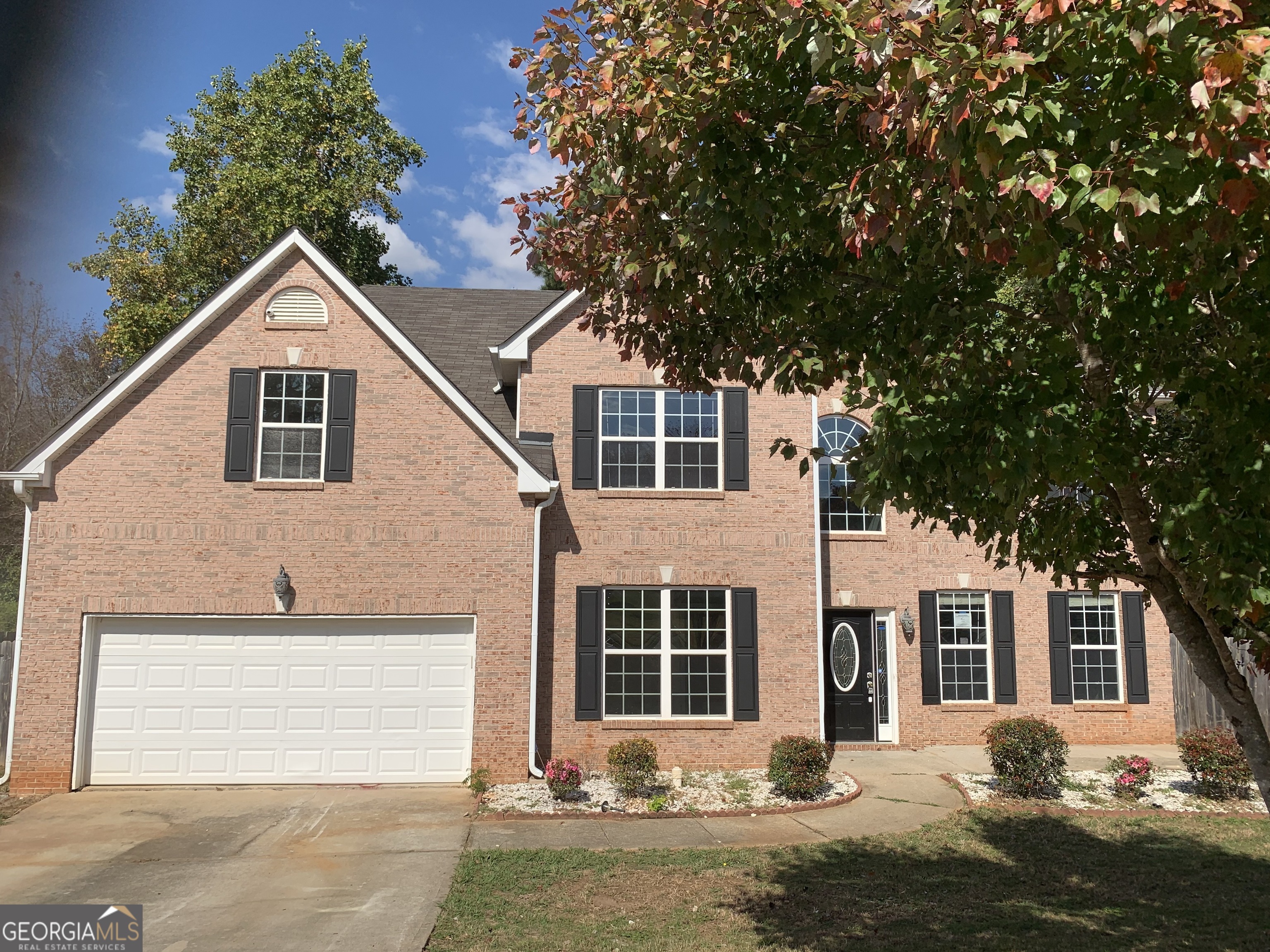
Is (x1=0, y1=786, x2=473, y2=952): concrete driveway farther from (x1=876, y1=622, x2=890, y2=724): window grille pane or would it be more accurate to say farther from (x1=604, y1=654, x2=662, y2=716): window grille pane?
(x1=876, y1=622, x2=890, y2=724): window grille pane

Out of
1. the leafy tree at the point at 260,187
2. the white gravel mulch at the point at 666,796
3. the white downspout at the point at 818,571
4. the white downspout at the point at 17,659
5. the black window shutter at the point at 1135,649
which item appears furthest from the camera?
the leafy tree at the point at 260,187

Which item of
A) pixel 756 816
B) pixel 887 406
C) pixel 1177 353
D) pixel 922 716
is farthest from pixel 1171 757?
pixel 887 406

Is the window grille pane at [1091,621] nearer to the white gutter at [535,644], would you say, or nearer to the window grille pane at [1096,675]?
the window grille pane at [1096,675]

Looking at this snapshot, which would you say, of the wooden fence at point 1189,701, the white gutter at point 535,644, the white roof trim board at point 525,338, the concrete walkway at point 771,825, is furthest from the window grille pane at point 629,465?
the wooden fence at point 1189,701

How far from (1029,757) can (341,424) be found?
10.4 meters

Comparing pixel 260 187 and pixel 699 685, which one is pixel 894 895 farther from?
pixel 260 187

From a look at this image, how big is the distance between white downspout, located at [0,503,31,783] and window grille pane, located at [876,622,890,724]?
507 inches

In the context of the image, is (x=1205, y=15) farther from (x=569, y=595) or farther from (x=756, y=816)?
(x=569, y=595)

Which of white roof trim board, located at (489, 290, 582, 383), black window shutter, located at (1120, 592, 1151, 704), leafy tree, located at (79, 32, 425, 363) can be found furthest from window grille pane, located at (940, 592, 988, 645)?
leafy tree, located at (79, 32, 425, 363)

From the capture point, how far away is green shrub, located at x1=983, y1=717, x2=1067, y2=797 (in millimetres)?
11891

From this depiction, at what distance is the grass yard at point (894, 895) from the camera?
6914 mm

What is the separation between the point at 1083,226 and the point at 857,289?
92.3 inches

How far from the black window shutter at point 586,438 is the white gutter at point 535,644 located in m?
0.76

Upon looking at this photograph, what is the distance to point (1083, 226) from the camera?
3.79 m
